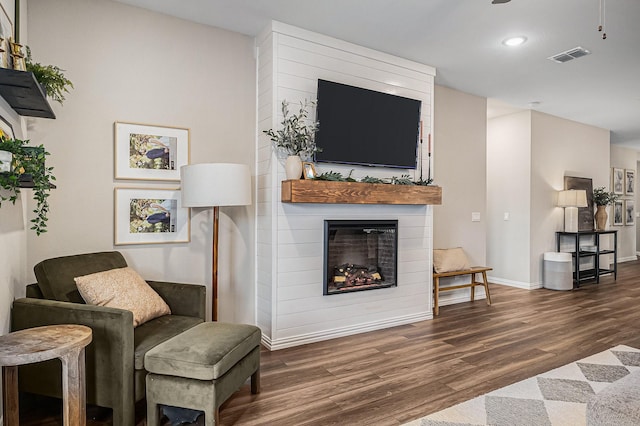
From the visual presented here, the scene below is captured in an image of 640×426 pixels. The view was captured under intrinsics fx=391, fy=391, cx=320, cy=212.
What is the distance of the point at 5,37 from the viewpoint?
7.00 ft

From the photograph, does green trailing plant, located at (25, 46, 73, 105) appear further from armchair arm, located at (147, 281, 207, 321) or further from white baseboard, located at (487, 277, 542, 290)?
white baseboard, located at (487, 277, 542, 290)

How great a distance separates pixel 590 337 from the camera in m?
3.79

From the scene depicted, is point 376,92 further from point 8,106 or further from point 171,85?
point 8,106

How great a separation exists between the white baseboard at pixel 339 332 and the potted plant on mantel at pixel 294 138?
57.1 inches

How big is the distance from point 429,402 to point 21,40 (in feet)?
11.9

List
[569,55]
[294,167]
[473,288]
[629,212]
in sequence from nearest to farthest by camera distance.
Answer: [294,167] → [569,55] → [473,288] → [629,212]

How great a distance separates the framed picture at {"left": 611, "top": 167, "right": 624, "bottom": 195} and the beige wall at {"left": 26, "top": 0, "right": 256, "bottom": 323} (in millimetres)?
8728

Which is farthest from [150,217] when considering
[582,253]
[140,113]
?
[582,253]

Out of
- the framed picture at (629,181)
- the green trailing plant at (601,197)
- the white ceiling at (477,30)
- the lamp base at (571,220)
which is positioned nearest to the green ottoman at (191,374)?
the white ceiling at (477,30)

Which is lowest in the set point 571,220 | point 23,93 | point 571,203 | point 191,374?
point 191,374

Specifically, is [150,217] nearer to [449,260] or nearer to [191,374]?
[191,374]

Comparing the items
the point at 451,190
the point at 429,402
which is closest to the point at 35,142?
the point at 429,402

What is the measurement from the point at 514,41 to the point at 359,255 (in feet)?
8.36

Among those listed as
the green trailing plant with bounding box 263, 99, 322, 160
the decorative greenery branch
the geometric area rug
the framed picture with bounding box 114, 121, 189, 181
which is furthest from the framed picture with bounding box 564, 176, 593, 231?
the framed picture with bounding box 114, 121, 189, 181
